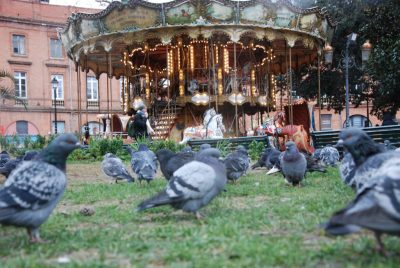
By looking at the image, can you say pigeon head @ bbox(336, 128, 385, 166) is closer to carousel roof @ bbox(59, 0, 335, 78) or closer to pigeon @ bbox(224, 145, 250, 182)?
pigeon @ bbox(224, 145, 250, 182)

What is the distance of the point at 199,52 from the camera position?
2348cm

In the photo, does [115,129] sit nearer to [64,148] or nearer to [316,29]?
[316,29]

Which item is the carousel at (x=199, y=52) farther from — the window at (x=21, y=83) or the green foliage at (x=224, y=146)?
the window at (x=21, y=83)

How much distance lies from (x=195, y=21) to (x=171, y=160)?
11.3 m

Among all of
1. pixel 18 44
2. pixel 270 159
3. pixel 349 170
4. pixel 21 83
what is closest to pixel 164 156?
Result: pixel 349 170

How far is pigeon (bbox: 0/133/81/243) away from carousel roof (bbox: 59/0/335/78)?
14.9 m

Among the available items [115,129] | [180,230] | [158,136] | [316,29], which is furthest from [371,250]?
[115,129]

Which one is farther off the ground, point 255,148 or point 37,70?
point 37,70

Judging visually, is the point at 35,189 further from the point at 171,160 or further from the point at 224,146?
the point at 224,146

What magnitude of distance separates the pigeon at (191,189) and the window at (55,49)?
139 ft

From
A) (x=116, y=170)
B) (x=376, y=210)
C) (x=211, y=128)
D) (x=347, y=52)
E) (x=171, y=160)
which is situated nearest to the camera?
(x=376, y=210)

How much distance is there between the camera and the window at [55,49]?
45597 millimetres

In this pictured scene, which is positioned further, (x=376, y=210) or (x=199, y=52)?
(x=199, y=52)

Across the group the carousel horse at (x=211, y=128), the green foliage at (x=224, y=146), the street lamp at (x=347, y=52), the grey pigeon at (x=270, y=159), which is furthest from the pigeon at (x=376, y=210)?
the street lamp at (x=347, y=52)
